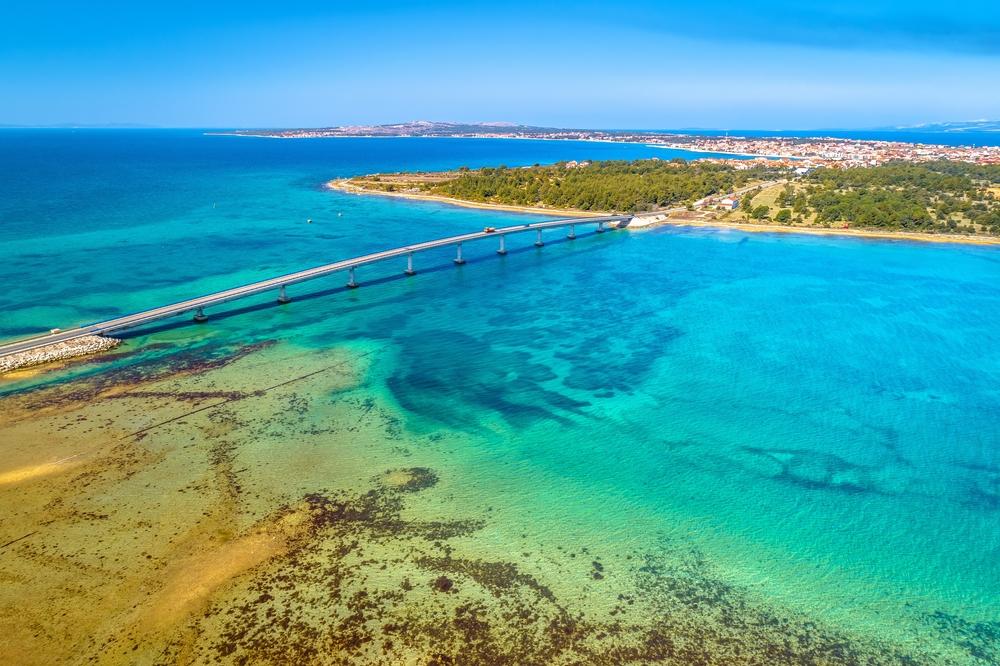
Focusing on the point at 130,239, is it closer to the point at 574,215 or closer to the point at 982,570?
the point at 574,215

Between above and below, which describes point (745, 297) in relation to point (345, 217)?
below

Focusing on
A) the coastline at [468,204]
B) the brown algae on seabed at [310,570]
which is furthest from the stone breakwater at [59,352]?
the coastline at [468,204]

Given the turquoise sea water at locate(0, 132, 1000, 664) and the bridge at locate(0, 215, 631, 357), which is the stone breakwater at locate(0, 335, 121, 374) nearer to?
the bridge at locate(0, 215, 631, 357)

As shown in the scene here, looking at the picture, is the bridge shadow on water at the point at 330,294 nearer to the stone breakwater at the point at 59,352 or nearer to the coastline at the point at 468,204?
the stone breakwater at the point at 59,352

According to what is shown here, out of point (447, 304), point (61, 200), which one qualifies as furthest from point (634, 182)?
point (61, 200)

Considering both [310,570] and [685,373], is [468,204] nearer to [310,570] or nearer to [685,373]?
[685,373]

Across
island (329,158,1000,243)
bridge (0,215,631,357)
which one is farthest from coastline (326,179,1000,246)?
bridge (0,215,631,357)
